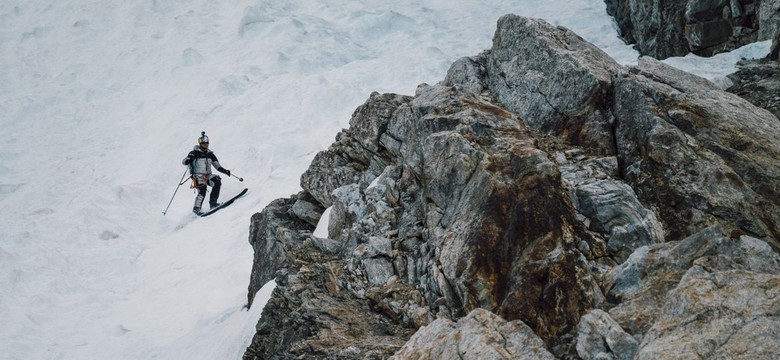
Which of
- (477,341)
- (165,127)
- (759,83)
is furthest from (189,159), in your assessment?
(477,341)

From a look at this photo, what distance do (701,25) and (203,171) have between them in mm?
15638

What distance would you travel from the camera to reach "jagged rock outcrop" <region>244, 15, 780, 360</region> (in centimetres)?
652

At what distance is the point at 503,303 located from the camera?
25.7ft

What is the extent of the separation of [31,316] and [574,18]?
22.9 meters

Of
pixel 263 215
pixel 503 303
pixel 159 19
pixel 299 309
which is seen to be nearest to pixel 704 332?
→ pixel 503 303

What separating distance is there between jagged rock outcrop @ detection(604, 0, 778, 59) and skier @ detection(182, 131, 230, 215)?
1472cm

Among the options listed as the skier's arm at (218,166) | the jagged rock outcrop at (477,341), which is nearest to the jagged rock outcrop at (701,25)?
the jagged rock outcrop at (477,341)

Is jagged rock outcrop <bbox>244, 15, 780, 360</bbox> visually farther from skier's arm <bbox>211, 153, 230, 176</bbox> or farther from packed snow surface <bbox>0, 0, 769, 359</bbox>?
skier's arm <bbox>211, 153, 230, 176</bbox>

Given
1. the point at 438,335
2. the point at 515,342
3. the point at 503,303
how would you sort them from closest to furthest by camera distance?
1. the point at 515,342
2. the point at 438,335
3. the point at 503,303

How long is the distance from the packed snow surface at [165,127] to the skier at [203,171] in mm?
958

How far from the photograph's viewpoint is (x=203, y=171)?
67.7ft

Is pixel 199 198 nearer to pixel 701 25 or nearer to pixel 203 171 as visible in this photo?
pixel 203 171

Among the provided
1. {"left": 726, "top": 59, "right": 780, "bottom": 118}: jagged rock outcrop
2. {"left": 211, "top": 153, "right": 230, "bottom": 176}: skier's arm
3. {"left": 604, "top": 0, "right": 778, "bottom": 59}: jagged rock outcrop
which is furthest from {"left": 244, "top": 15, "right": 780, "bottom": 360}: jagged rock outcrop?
{"left": 211, "top": 153, "right": 230, "bottom": 176}: skier's arm

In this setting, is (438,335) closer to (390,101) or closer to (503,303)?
(503,303)
